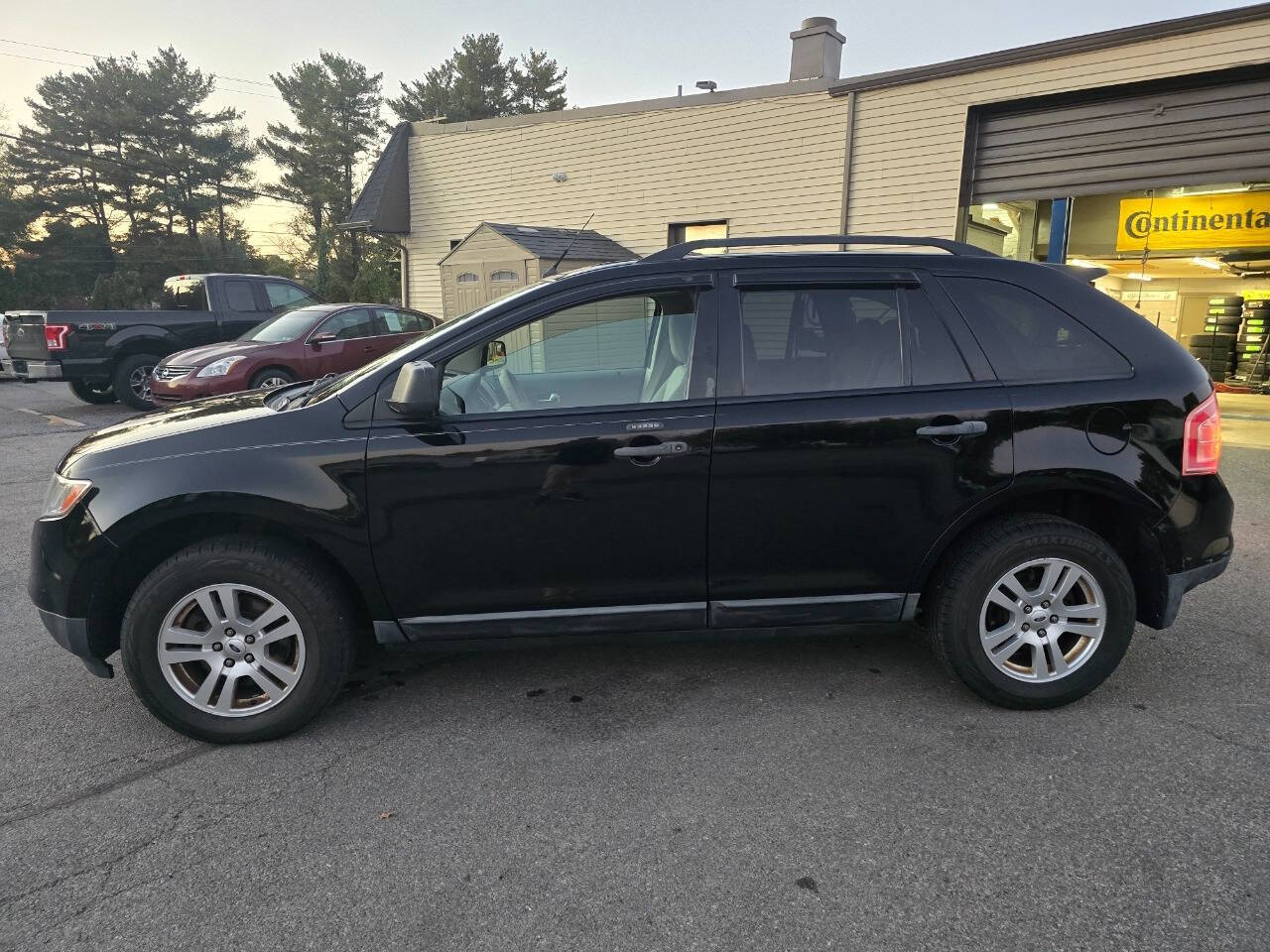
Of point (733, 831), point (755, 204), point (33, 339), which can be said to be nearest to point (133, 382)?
point (33, 339)

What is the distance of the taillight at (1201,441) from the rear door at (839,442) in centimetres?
70

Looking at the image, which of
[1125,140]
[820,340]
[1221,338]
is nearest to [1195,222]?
[1125,140]

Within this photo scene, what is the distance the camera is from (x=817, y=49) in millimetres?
13344

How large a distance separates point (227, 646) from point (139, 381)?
1029 centimetres

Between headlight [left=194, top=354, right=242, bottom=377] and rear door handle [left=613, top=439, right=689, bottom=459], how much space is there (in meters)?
8.09

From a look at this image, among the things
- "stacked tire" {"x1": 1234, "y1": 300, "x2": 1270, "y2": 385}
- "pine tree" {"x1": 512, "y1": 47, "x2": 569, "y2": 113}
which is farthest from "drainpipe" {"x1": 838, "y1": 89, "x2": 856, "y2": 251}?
"pine tree" {"x1": 512, "y1": 47, "x2": 569, "y2": 113}

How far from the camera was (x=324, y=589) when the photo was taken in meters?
2.89

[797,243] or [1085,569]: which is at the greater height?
[797,243]

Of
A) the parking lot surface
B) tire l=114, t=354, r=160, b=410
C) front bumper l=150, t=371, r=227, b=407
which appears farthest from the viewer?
tire l=114, t=354, r=160, b=410

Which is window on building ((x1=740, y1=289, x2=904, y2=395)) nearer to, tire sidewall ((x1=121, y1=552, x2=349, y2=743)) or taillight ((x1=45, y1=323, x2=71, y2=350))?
tire sidewall ((x1=121, y1=552, x2=349, y2=743))

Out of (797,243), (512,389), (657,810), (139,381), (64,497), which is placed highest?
(797,243)

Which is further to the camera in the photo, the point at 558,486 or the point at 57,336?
the point at 57,336

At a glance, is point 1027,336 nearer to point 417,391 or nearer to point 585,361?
point 585,361

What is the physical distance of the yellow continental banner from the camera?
12055 millimetres
